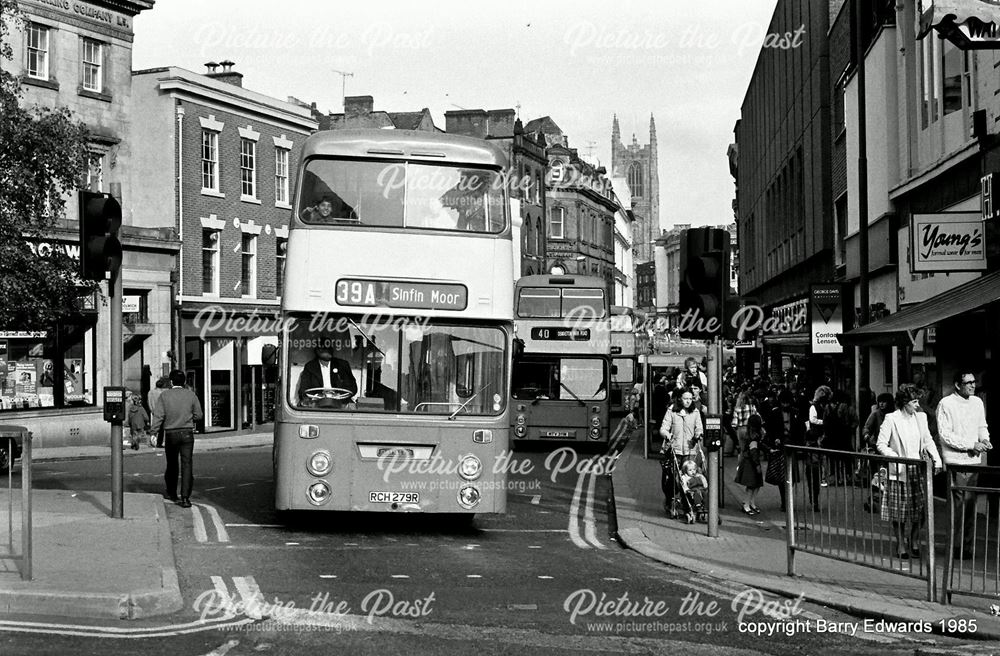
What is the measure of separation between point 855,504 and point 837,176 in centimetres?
2643

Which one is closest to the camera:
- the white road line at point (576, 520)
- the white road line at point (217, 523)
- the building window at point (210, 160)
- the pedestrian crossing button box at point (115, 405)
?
the white road line at point (217, 523)

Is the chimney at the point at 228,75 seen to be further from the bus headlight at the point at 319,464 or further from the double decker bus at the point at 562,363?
the bus headlight at the point at 319,464

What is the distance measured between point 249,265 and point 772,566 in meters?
31.3

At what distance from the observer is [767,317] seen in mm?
47750

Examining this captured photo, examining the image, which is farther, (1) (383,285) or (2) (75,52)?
(2) (75,52)

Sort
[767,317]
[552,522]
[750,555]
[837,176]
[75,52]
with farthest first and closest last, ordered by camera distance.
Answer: [767,317] < [837,176] < [75,52] < [552,522] < [750,555]

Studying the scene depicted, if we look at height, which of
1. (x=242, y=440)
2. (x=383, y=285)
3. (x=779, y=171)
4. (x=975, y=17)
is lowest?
(x=242, y=440)

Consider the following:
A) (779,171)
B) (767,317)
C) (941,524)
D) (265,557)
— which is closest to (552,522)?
(265,557)

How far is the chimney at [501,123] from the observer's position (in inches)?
2977

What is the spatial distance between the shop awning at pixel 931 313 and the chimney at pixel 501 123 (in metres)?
59.3

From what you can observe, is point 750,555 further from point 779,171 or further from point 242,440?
point 779,171

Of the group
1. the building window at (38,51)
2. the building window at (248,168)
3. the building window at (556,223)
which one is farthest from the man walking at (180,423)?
the building window at (556,223)

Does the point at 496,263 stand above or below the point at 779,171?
below

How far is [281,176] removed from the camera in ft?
140
